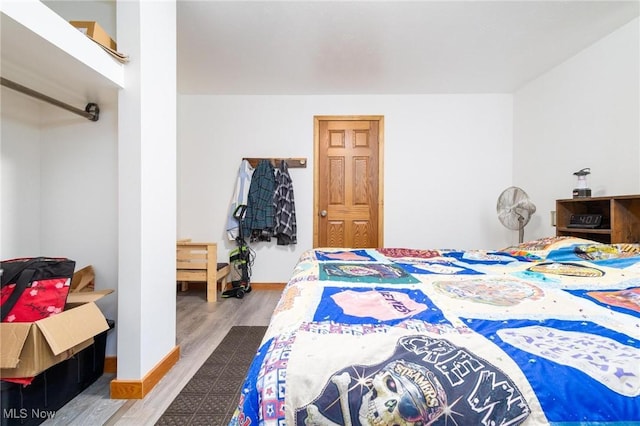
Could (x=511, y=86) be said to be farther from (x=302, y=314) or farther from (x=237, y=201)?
(x=302, y=314)

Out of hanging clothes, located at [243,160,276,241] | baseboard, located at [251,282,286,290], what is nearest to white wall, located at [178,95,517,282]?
baseboard, located at [251,282,286,290]

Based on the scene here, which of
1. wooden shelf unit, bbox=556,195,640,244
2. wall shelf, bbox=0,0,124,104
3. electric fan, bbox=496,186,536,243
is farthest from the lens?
electric fan, bbox=496,186,536,243

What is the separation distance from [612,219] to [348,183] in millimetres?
2255

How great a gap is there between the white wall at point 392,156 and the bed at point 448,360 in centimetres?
236

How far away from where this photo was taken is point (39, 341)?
104 centimetres

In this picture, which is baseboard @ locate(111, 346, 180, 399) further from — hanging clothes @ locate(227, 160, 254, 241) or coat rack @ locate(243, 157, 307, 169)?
coat rack @ locate(243, 157, 307, 169)

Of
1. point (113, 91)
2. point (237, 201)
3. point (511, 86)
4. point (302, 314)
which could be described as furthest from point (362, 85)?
point (302, 314)

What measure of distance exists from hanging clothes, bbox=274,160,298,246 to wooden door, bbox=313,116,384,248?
332mm

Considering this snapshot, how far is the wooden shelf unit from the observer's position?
1748 mm

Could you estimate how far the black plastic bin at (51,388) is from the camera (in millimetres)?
1030

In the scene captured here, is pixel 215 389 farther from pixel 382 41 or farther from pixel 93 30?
pixel 382 41

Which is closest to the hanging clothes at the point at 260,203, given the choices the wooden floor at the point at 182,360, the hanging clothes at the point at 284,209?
the hanging clothes at the point at 284,209

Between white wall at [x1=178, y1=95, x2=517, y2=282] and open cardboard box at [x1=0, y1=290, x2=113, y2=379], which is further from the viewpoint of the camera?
white wall at [x1=178, y1=95, x2=517, y2=282]

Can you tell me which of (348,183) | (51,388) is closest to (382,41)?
(348,183)
